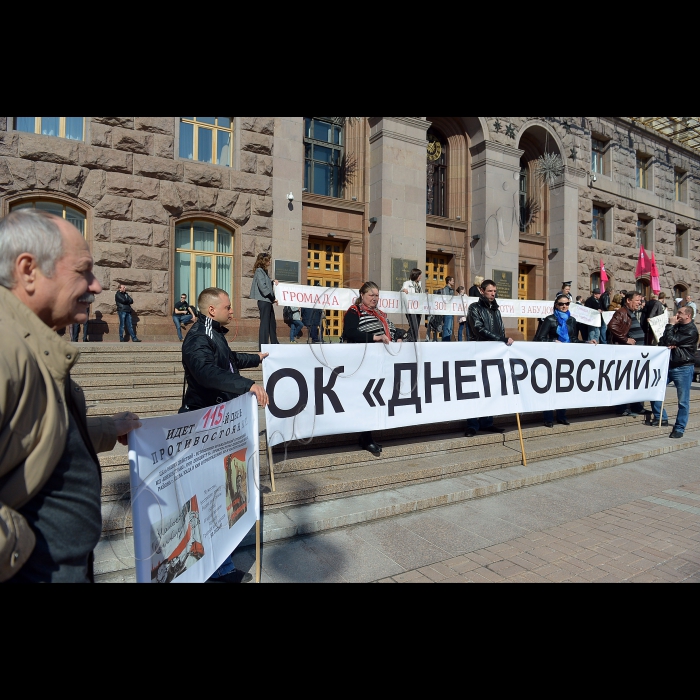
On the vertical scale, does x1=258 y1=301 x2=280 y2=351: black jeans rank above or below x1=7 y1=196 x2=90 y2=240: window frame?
below

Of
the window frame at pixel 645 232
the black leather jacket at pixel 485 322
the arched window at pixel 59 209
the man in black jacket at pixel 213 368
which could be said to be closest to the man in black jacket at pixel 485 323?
the black leather jacket at pixel 485 322

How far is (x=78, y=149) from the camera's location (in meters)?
11.8

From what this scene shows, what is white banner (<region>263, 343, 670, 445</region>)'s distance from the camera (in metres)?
4.77

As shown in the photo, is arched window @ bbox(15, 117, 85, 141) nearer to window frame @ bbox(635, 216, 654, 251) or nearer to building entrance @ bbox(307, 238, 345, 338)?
building entrance @ bbox(307, 238, 345, 338)

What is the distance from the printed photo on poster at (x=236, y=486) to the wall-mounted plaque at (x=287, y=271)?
37.0 feet

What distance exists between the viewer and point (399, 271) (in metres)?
16.2

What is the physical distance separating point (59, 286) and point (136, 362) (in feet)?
22.9

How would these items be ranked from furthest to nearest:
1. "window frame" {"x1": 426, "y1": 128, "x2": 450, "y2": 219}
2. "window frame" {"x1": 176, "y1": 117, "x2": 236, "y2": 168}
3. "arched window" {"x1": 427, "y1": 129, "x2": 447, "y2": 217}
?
"window frame" {"x1": 426, "y1": 128, "x2": 450, "y2": 219} → "arched window" {"x1": 427, "y1": 129, "x2": 447, "y2": 217} → "window frame" {"x1": 176, "y1": 117, "x2": 236, "y2": 168}

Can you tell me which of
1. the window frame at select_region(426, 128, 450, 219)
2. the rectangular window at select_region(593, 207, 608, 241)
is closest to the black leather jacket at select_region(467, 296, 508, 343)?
the window frame at select_region(426, 128, 450, 219)

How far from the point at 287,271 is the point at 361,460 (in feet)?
32.5

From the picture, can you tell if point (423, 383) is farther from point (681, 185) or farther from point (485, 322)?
point (681, 185)

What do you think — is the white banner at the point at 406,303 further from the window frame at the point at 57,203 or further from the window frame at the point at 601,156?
the window frame at the point at 601,156

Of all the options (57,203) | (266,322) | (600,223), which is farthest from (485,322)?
(600,223)

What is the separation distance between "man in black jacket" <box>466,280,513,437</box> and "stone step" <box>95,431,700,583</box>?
888 millimetres
